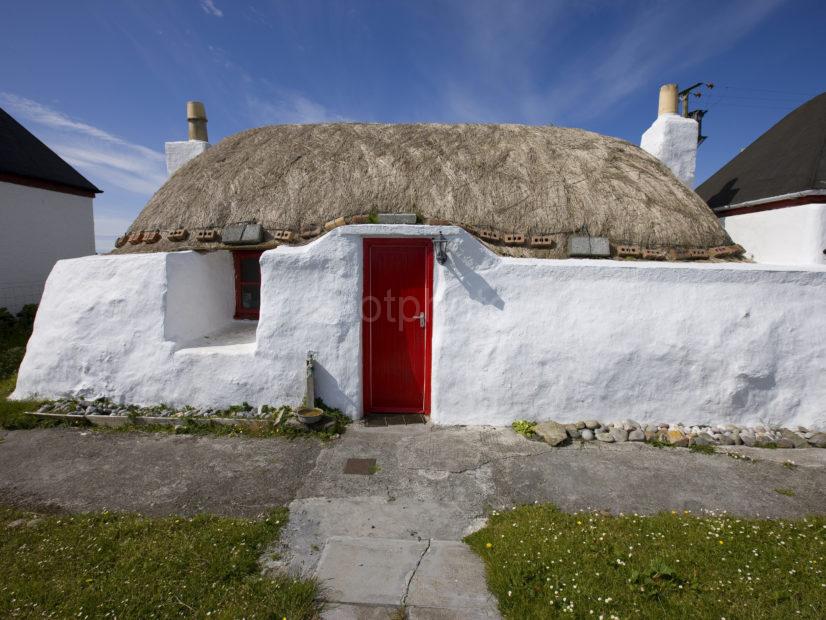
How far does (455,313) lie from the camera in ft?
19.4

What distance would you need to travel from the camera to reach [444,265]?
588cm

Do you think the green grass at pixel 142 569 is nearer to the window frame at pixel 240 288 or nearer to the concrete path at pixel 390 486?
the concrete path at pixel 390 486

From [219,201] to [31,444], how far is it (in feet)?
15.0

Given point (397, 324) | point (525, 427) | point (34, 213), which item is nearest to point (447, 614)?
point (525, 427)

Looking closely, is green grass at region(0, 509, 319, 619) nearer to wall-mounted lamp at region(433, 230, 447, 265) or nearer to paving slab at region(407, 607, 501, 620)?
paving slab at region(407, 607, 501, 620)

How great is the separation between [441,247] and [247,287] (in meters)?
4.43

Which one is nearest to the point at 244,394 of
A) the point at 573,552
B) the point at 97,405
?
the point at 97,405

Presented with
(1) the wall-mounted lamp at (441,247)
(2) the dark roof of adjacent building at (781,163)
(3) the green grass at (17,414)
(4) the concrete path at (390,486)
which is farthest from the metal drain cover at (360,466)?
(2) the dark roof of adjacent building at (781,163)

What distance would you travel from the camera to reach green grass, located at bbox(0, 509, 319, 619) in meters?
2.84

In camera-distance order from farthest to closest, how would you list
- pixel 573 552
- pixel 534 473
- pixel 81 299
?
pixel 81 299, pixel 534 473, pixel 573 552

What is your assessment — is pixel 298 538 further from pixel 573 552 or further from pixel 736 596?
pixel 736 596

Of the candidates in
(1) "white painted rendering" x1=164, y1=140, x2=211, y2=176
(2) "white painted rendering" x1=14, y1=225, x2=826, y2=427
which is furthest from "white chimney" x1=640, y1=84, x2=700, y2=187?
(1) "white painted rendering" x1=164, y1=140, x2=211, y2=176

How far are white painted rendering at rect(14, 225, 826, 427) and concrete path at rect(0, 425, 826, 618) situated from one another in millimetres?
715

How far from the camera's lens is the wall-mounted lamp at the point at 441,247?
578cm
